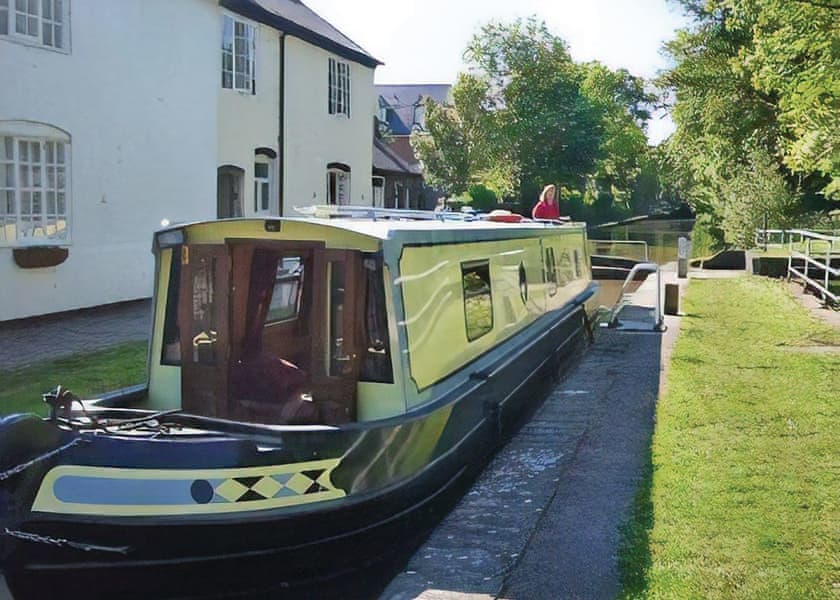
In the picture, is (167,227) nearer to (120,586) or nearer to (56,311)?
(120,586)

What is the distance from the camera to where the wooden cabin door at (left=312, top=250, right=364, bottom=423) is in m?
5.59

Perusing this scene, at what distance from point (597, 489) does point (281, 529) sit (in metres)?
2.24

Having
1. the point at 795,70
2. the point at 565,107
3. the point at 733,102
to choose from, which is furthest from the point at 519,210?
the point at 795,70

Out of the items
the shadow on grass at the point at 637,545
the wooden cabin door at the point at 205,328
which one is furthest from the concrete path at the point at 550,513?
the wooden cabin door at the point at 205,328

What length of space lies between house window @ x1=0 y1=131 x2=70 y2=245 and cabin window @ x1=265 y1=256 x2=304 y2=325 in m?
8.13

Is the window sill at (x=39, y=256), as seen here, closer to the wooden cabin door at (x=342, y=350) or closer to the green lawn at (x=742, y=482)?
the green lawn at (x=742, y=482)

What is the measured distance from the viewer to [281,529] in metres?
4.88

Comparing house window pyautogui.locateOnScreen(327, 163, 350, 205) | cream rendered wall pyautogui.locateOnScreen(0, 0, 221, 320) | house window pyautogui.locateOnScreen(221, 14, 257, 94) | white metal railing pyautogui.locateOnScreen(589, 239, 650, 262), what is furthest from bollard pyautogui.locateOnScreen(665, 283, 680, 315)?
A: house window pyautogui.locateOnScreen(327, 163, 350, 205)

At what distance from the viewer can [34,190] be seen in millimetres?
13523

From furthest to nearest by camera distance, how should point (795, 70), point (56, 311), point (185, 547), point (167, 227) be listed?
point (56, 311), point (795, 70), point (167, 227), point (185, 547)

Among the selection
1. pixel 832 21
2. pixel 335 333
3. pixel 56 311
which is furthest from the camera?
pixel 56 311

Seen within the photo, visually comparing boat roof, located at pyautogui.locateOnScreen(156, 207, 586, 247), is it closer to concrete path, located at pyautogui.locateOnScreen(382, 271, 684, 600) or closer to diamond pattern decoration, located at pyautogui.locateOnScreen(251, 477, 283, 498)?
diamond pattern decoration, located at pyautogui.locateOnScreen(251, 477, 283, 498)

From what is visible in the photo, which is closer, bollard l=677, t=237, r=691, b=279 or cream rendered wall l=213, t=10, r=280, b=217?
cream rendered wall l=213, t=10, r=280, b=217

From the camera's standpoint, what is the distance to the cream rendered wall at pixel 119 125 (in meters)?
13.5
